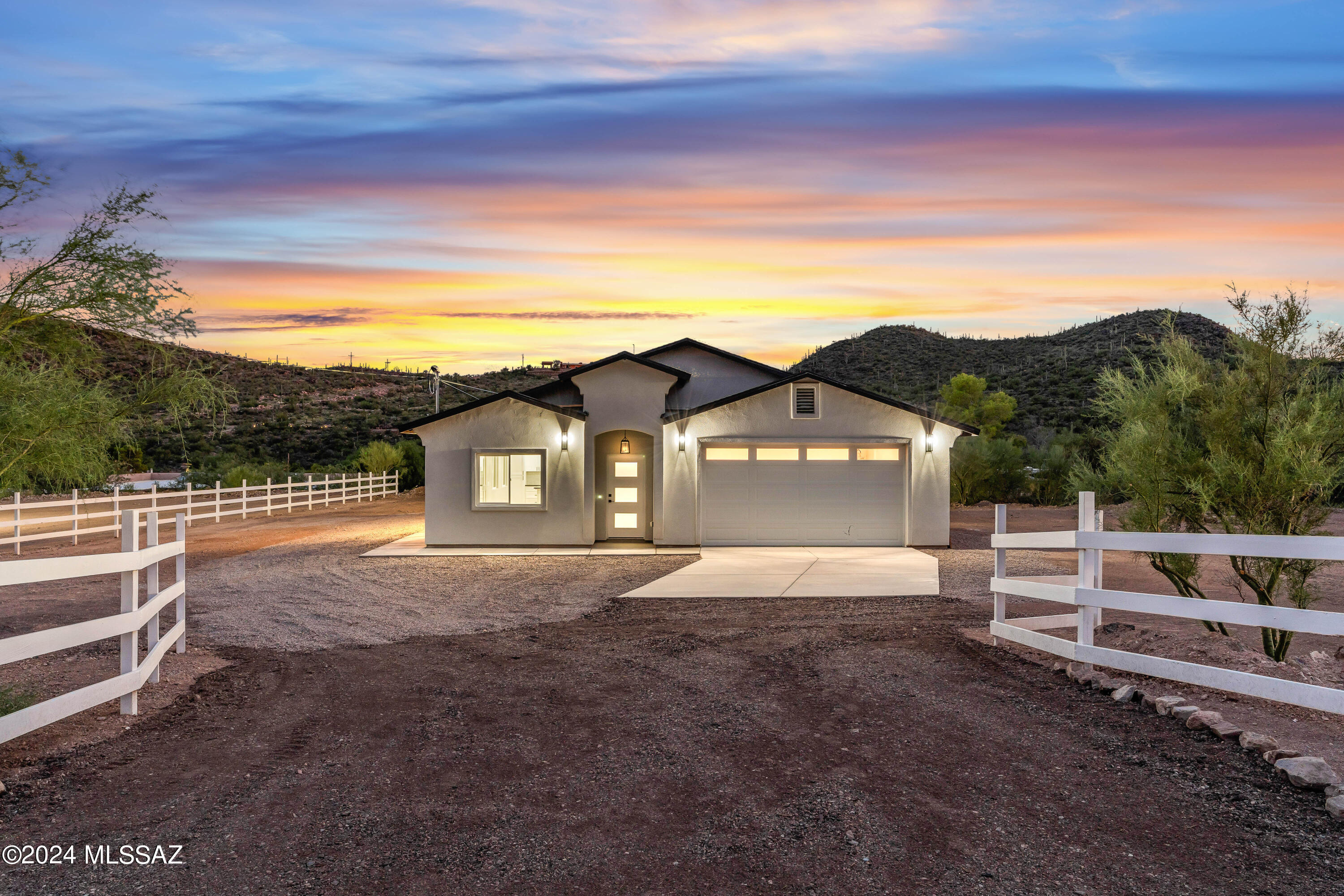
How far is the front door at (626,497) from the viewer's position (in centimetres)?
1862

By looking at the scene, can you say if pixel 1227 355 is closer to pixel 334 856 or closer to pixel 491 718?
pixel 491 718

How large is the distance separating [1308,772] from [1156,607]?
1.62 meters

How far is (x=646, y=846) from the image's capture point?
13.0 feet

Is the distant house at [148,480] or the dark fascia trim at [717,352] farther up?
the dark fascia trim at [717,352]

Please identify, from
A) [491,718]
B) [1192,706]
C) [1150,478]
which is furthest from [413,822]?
[1150,478]

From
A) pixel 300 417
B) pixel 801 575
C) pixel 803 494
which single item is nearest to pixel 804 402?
pixel 803 494

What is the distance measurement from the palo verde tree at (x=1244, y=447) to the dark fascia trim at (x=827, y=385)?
7722 mm

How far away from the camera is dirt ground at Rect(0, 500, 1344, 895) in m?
3.72

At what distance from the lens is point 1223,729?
211 inches

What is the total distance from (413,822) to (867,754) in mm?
2544

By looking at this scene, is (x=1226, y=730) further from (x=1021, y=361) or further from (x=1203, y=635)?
(x=1021, y=361)

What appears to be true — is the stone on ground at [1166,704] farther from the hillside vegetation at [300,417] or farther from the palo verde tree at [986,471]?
the hillside vegetation at [300,417]

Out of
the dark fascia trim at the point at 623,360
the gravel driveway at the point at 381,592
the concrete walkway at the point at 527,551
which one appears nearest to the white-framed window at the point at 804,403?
the dark fascia trim at the point at 623,360

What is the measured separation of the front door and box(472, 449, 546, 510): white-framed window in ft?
4.83
